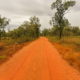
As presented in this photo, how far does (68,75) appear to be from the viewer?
1119 cm

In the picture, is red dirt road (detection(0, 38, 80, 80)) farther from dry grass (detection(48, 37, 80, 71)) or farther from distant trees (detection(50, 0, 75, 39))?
distant trees (detection(50, 0, 75, 39))

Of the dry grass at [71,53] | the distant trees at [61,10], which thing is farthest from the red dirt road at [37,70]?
the distant trees at [61,10]

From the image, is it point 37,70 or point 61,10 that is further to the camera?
point 61,10

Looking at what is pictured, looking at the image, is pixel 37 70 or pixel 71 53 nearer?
pixel 37 70

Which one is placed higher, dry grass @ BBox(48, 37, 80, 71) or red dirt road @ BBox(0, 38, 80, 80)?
red dirt road @ BBox(0, 38, 80, 80)

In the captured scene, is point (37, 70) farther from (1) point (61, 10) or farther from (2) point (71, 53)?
(1) point (61, 10)

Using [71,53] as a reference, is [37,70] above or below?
above

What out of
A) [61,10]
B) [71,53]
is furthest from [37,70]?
[61,10]

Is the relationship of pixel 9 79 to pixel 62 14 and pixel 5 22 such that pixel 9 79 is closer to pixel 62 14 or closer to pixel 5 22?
pixel 62 14

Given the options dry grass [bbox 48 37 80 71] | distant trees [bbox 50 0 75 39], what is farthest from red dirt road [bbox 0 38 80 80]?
distant trees [bbox 50 0 75 39]

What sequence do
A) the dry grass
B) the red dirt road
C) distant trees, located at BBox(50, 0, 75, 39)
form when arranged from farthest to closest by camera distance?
distant trees, located at BBox(50, 0, 75, 39)
the dry grass
the red dirt road

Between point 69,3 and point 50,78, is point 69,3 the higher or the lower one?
the higher one

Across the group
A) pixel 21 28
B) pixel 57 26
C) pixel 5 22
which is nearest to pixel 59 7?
pixel 57 26

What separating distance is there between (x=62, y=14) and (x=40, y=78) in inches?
1878
